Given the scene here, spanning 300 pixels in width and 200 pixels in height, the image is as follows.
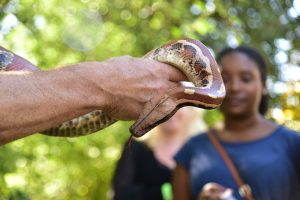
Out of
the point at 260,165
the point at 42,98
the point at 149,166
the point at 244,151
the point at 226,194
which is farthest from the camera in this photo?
the point at 149,166

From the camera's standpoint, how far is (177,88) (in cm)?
226

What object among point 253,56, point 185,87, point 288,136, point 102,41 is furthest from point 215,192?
point 102,41

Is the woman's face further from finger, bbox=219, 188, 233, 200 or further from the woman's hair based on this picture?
finger, bbox=219, 188, 233, 200

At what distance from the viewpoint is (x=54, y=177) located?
346 inches

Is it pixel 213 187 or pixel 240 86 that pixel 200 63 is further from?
pixel 240 86

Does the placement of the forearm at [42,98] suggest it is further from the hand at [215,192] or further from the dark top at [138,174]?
the dark top at [138,174]

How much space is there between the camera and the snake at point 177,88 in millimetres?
2154

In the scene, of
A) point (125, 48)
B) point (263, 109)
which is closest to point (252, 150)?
point (263, 109)

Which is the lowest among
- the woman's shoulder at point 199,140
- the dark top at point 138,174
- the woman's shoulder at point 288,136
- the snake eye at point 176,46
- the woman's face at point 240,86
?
the dark top at point 138,174

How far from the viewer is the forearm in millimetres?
1954

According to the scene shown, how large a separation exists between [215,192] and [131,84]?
177 cm

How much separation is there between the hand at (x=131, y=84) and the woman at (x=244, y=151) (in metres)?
1.65

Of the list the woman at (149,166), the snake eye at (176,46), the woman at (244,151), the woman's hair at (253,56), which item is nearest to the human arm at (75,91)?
the snake eye at (176,46)

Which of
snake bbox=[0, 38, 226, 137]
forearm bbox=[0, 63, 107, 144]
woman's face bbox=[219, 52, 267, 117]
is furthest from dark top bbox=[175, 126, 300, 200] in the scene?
forearm bbox=[0, 63, 107, 144]
